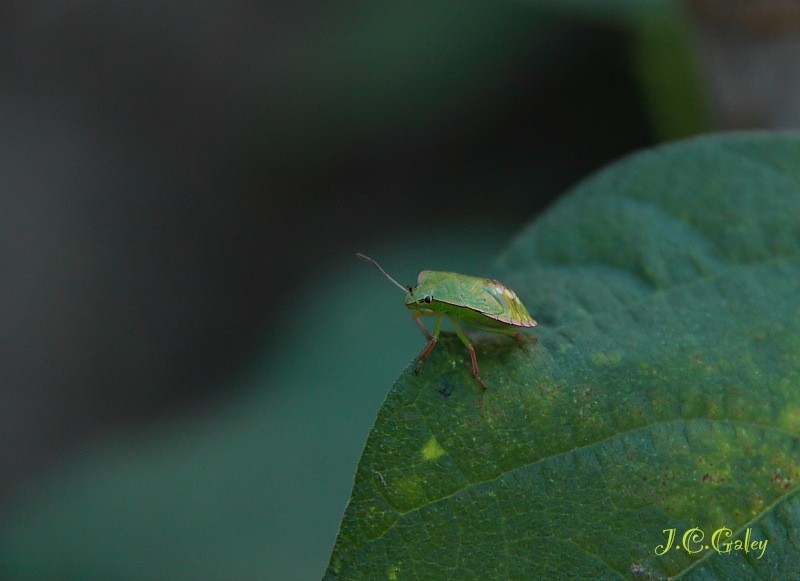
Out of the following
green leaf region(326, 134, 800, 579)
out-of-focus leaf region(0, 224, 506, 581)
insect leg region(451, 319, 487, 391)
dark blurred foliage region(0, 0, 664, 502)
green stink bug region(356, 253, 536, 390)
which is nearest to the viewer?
green leaf region(326, 134, 800, 579)

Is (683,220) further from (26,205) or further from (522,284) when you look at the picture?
(26,205)

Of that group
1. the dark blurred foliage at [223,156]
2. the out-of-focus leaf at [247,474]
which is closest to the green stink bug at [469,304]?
the out-of-focus leaf at [247,474]

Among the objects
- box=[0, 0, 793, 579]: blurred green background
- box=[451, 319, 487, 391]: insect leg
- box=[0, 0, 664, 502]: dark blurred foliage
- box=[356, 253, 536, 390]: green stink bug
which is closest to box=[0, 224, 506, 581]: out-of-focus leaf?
box=[0, 0, 793, 579]: blurred green background

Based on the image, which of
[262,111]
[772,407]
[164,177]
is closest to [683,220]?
[772,407]

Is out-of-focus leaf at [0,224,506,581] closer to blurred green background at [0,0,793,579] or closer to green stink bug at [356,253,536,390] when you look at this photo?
blurred green background at [0,0,793,579]

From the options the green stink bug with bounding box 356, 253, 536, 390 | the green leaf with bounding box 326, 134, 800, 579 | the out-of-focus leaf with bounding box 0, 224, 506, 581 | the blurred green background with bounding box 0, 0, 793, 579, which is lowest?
the green leaf with bounding box 326, 134, 800, 579

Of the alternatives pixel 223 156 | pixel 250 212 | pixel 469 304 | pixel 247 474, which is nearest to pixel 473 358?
pixel 469 304
